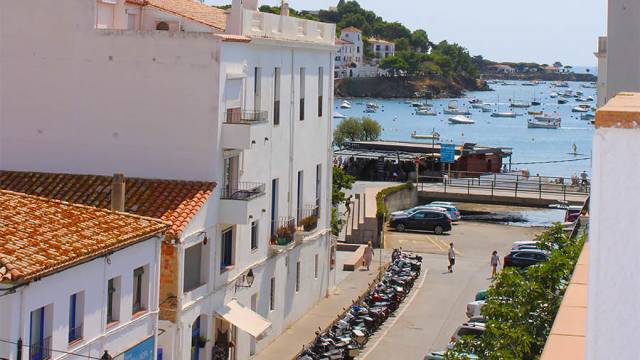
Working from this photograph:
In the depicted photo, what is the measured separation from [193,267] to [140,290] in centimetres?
432

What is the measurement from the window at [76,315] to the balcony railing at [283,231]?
13.6 metres

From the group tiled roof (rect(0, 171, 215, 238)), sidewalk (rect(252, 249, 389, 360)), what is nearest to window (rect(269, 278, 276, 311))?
sidewalk (rect(252, 249, 389, 360))

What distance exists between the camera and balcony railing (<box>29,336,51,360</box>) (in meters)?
20.6

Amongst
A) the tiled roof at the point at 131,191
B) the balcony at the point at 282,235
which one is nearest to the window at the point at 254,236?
the balcony at the point at 282,235

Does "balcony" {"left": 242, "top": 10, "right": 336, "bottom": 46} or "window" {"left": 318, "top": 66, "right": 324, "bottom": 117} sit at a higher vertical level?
"balcony" {"left": 242, "top": 10, "right": 336, "bottom": 46}

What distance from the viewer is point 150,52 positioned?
30312 mm

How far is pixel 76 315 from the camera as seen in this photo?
2228 centimetres

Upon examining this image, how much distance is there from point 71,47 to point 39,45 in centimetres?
91

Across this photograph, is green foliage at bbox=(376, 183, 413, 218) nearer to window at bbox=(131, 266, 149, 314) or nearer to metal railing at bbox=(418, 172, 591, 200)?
metal railing at bbox=(418, 172, 591, 200)

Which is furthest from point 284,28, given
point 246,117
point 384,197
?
point 384,197

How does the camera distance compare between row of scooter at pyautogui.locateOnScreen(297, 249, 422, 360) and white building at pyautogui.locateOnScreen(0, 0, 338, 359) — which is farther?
row of scooter at pyautogui.locateOnScreen(297, 249, 422, 360)

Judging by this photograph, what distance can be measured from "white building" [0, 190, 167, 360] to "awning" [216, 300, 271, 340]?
4.82 meters

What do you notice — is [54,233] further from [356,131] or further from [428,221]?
[356,131]

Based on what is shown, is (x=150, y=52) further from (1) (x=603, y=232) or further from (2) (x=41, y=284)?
(1) (x=603, y=232)
